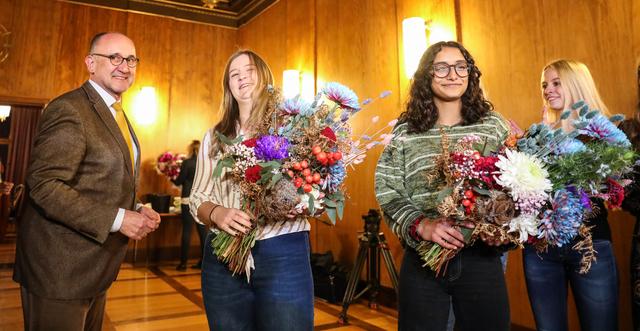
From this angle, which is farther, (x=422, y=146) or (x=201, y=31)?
(x=201, y=31)

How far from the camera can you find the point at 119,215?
150 centimetres

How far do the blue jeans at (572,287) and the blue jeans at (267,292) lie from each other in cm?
105

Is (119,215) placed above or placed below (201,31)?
below

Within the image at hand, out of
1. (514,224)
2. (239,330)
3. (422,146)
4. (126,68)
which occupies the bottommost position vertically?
(239,330)

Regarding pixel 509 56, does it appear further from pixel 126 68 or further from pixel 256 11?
pixel 256 11

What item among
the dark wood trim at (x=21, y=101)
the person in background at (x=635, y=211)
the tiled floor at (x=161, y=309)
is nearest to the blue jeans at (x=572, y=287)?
the person in background at (x=635, y=211)

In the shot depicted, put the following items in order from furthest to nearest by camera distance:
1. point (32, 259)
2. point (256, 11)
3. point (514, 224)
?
point (256, 11), point (32, 259), point (514, 224)

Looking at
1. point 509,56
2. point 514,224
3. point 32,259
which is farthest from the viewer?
point 509,56

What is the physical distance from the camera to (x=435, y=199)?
4.51ft

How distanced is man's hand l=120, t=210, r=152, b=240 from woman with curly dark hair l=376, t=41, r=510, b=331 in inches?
34.1

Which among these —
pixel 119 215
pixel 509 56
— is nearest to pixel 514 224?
pixel 119 215

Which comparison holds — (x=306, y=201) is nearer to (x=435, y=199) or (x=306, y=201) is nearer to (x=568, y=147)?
(x=435, y=199)

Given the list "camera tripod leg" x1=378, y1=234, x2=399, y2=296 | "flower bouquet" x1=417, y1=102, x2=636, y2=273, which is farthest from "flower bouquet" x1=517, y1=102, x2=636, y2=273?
"camera tripod leg" x1=378, y1=234, x2=399, y2=296

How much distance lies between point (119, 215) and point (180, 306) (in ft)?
8.93
